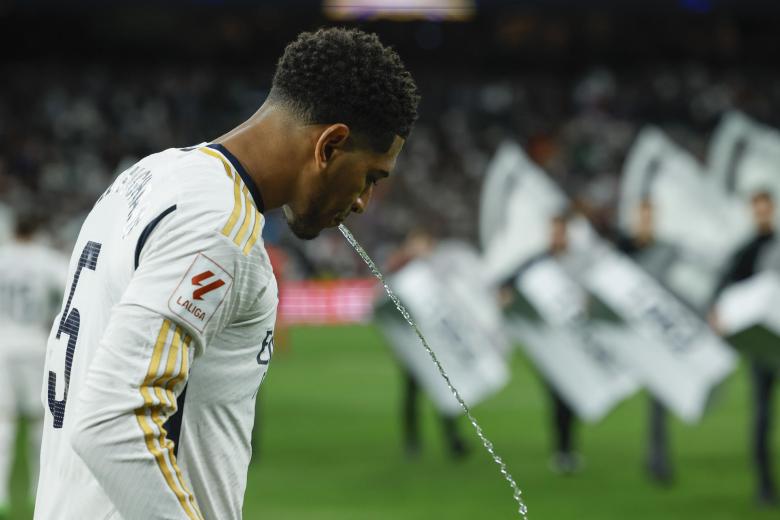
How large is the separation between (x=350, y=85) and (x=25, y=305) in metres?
7.18

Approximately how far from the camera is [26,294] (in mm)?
8781

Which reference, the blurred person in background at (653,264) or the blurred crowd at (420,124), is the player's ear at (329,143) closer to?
the blurred person in background at (653,264)

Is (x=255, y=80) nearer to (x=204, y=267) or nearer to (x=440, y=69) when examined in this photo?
(x=440, y=69)

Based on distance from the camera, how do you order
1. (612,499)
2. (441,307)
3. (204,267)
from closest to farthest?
(204,267)
(612,499)
(441,307)

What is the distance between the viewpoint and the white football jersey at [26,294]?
8.71m

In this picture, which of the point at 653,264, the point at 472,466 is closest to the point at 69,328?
the point at 653,264

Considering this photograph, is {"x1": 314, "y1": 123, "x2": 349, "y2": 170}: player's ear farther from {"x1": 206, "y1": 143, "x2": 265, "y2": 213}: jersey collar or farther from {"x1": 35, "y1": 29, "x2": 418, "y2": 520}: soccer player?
{"x1": 206, "y1": 143, "x2": 265, "y2": 213}: jersey collar

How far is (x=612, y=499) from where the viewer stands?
9.37 meters

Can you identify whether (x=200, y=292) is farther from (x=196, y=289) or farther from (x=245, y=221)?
(x=245, y=221)

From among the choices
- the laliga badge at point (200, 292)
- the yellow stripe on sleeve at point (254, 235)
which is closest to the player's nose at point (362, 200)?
the yellow stripe on sleeve at point (254, 235)

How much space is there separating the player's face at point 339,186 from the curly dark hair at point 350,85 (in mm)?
34

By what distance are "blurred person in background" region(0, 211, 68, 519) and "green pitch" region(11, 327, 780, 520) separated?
0.93 meters

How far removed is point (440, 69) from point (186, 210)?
34.2 m

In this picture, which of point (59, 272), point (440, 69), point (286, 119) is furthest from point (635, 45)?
point (286, 119)
